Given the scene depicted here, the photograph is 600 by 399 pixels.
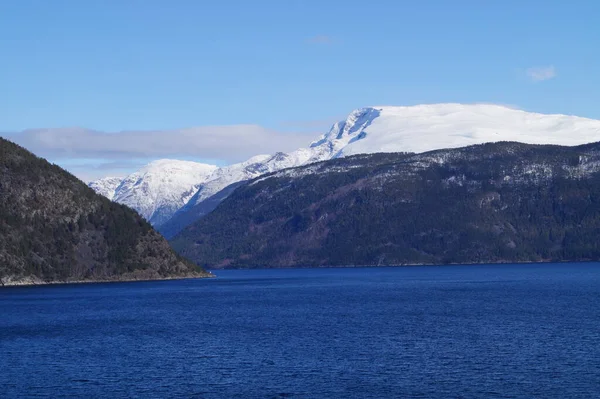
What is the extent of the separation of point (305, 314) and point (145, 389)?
80.1 meters

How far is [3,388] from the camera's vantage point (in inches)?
3821

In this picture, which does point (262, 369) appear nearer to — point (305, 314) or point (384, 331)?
point (384, 331)

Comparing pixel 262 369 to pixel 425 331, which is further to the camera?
pixel 425 331

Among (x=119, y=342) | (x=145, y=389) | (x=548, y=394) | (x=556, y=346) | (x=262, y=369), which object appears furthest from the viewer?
(x=119, y=342)

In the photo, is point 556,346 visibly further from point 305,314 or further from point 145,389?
point 305,314

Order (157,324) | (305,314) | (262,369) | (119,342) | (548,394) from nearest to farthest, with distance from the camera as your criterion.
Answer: (548,394) → (262,369) → (119,342) → (157,324) → (305,314)

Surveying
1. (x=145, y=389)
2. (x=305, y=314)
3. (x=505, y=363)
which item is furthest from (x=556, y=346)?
(x=305, y=314)

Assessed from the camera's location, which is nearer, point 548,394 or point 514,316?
point 548,394

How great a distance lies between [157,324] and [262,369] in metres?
54.9

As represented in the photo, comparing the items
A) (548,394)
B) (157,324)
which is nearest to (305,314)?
(157,324)

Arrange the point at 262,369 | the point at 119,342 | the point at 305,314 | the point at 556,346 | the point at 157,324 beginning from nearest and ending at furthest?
the point at 262,369
the point at 556,346
the point at 119,342
the point at 157,324
the point at 305,314

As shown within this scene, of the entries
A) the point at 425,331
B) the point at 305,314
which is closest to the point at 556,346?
the point at 425,331

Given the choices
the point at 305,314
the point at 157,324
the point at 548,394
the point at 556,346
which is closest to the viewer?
the point at 548,394

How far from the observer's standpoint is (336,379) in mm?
99875
